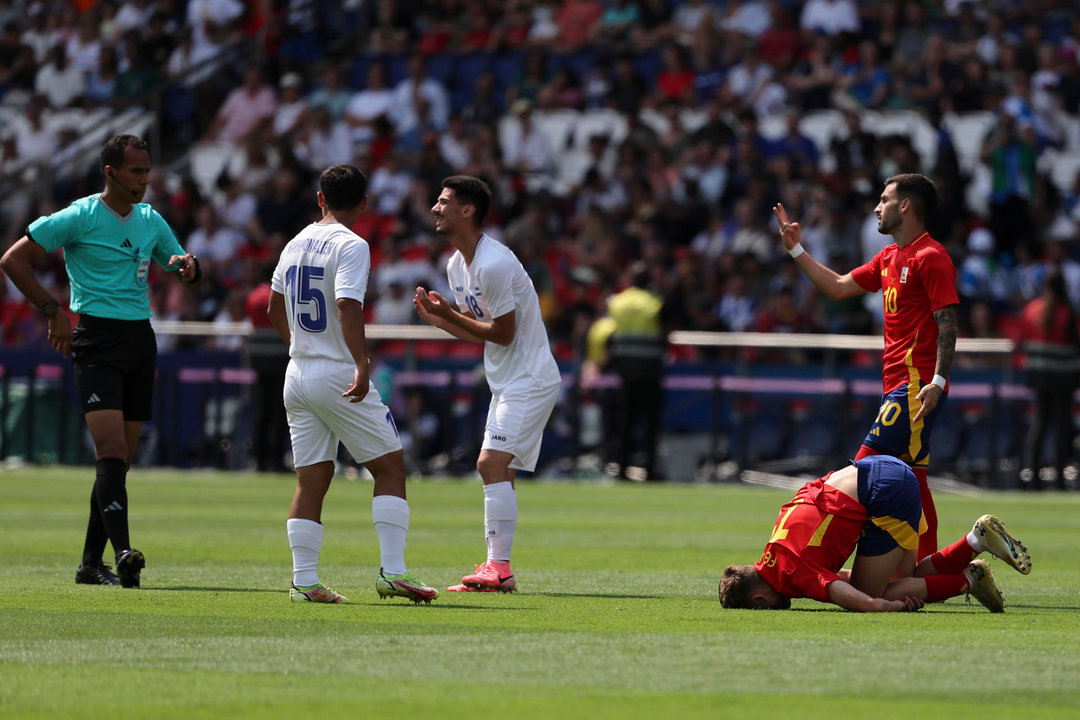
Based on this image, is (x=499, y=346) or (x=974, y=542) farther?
(x=499, y=346)

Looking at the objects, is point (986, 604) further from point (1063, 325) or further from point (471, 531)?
point (1063, 325)

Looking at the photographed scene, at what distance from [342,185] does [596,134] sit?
17.1 m

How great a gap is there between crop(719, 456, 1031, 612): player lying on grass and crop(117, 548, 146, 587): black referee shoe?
3.02 metres

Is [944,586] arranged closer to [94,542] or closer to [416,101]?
[94,542]

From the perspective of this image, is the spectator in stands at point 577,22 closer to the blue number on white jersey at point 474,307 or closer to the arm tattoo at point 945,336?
the blue number on white jersey at point 474,307

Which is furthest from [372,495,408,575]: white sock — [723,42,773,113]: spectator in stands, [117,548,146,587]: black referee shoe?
[723,42,773,113]: spectator in stands

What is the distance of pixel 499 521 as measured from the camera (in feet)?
31.2

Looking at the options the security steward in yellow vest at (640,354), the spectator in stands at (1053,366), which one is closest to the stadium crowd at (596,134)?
the security steward in yellow vest at (640,354)

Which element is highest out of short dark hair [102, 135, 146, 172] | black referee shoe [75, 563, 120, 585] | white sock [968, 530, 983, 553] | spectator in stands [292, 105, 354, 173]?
spectator in stands [292, 105, 354, 173]

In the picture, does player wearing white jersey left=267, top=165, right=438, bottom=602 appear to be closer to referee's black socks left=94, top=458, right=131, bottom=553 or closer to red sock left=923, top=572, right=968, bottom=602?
referee's black socks left=94, top=458, right=131, bottom=553

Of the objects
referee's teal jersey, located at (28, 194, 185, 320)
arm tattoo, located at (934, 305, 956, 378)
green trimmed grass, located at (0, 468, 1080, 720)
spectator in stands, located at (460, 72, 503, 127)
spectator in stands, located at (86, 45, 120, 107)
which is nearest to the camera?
green trimmed grass, located at (0, 468, 1080, 720)

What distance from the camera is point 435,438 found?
22.4m

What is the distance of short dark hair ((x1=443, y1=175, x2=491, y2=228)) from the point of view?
9.65 metres

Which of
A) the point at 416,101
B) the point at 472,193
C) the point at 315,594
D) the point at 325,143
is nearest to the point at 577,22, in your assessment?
the point at 416,101
